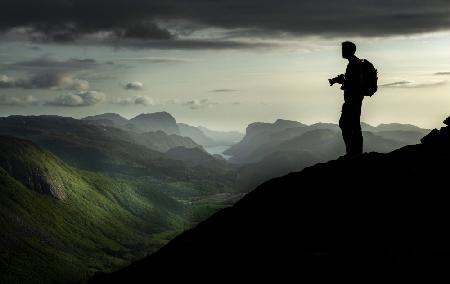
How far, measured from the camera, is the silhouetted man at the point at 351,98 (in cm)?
2905

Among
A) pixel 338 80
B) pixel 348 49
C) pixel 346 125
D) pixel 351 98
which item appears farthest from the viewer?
pixel 346 125

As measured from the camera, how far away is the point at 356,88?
29.3 meters

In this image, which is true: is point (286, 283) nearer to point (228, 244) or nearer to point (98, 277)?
point (228, 244)

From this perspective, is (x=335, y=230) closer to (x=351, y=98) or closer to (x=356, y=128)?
(x=356, y=128)

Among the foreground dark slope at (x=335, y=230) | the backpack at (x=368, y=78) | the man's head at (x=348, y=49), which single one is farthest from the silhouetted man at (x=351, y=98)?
the foreground dark slope at (x=335, y=230)

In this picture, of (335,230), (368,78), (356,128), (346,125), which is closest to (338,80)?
(368,78)

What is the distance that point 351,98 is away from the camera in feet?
98.1

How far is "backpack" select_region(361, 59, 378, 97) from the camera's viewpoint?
1146 inches

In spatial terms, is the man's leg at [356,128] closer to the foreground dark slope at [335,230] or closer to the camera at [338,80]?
the camera at [338,80]

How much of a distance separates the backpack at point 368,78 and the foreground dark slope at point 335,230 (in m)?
3.96

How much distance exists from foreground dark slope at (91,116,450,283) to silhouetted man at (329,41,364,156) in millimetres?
2081

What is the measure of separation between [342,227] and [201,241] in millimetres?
8662

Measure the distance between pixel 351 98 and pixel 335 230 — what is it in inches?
476

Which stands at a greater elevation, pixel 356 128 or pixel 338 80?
pixel 338 80
